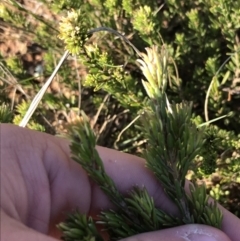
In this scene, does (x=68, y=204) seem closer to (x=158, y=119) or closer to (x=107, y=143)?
(x=158, y=119)

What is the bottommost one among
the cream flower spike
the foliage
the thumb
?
the thumb

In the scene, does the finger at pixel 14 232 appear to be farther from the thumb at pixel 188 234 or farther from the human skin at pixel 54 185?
the thumb at pixel 188 234

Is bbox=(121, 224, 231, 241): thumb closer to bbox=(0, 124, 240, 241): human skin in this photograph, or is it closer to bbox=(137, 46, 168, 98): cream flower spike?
bbox=(0, 124, 240, 241): human skin

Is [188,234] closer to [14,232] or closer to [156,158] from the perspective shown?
[156,158]

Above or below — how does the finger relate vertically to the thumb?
below

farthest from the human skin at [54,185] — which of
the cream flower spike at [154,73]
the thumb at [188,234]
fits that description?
the cream flower spike at [154,73]

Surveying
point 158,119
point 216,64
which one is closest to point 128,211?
point 158,119

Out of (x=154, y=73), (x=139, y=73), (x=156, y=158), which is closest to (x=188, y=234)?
(x=156, y=158)

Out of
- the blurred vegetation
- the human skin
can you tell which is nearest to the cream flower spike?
the human skin
